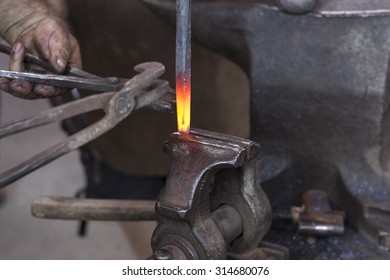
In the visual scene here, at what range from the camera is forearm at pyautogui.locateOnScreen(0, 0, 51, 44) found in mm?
1278

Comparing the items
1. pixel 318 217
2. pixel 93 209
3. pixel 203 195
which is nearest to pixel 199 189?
pixel 203 195

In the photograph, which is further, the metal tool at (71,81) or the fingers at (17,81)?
the fingers at (17,81)

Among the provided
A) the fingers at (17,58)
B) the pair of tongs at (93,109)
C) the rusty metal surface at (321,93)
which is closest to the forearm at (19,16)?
the fingers at (17,58)

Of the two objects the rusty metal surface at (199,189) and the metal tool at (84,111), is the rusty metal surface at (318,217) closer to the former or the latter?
the rusty metal surface at (199,189)

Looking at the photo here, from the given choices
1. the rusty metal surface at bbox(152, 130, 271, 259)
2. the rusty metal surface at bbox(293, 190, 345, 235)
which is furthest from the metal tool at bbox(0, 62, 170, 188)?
the rusty metal surface at bbox(293, 190, 345, 235)

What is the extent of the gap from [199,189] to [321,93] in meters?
0.38

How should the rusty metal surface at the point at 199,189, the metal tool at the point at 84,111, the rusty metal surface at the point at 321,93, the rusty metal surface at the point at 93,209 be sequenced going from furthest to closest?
the rusty metal surface at the point at 93,209 → the rusty metal surface at the point at 321,93 → the rusty metal surface at the point at 199,189 → the metal tool at the point at 84,111

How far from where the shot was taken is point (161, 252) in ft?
2.90

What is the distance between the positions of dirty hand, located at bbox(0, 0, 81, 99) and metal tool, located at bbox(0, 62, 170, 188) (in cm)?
30

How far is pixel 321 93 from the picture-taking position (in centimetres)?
115

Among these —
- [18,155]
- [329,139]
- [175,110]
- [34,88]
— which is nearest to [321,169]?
[329,139]

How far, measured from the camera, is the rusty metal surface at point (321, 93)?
1.11 m

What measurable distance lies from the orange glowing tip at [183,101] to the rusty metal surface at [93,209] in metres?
0.35
